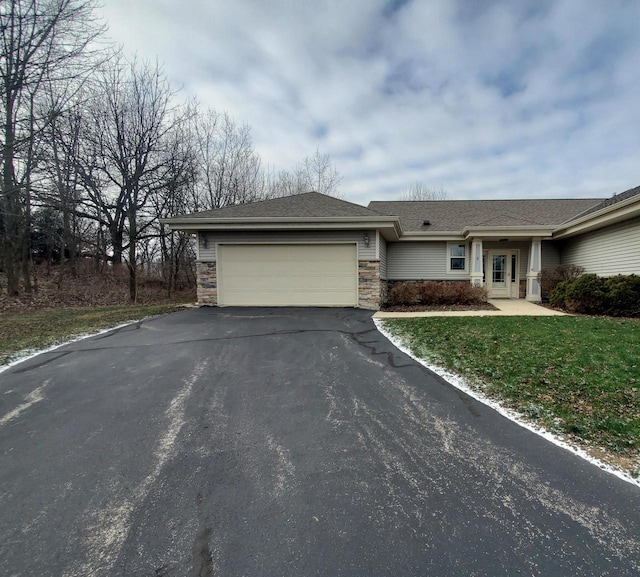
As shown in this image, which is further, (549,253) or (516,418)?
(549,253)

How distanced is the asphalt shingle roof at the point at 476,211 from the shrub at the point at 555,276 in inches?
89.9

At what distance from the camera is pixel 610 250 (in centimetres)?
952

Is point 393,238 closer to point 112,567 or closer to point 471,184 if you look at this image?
point 112,567

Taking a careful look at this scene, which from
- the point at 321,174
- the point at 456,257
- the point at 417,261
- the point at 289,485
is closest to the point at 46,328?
the point at 289,485

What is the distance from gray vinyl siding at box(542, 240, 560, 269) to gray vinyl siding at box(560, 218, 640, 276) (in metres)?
1.03

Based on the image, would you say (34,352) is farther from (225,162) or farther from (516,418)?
(225,162)

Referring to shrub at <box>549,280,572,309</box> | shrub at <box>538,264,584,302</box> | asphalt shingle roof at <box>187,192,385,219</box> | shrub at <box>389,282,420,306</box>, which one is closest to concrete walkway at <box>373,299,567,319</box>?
shrub at <box>549,280,572,309</box>

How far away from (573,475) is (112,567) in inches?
112

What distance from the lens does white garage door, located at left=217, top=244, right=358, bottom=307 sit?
9914mm

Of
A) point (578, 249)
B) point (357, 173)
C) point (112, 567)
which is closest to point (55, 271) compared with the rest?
point (357, 173)

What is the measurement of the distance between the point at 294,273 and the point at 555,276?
9354 mm

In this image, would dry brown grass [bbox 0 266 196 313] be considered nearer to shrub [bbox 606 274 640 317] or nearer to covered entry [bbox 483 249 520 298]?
covered entry [bbox 483 249 520 298]

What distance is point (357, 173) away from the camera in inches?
897

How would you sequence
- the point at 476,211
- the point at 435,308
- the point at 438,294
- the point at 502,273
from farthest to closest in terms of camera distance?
the point at 476,211 < the point at 502,273 < the point at 438,294 < the point at 435,308
